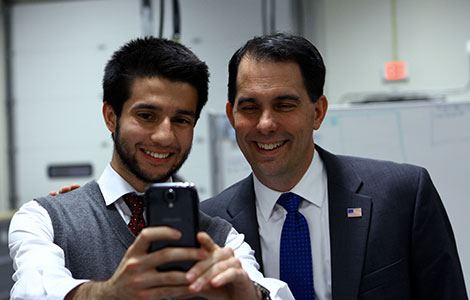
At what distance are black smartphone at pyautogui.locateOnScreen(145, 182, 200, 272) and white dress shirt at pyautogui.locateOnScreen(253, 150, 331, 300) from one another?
23.6 inches

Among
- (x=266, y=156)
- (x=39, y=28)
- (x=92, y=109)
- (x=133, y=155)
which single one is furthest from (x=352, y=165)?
(x=39, y=28)

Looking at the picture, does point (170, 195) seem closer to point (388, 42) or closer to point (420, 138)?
point (420, 138)

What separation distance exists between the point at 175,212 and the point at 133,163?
14.3 inches

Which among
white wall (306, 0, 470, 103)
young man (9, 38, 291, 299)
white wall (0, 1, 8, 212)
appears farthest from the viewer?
white wall (0, 1, 8, 212)

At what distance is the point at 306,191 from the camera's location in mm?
1450

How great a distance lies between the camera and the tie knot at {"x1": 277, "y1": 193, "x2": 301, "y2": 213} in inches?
56.4

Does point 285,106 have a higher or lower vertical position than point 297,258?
higher

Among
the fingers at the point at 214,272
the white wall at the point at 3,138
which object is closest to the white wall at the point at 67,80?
the white wall at the point at 3,138

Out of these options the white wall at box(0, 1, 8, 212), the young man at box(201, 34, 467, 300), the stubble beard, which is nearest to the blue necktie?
the young man at box(201, 34, 467, 300)

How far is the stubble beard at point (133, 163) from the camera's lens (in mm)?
1177

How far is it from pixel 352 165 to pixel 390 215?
195mm

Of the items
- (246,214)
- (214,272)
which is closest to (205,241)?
(214,272)

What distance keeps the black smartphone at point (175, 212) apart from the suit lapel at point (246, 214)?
1.88ft

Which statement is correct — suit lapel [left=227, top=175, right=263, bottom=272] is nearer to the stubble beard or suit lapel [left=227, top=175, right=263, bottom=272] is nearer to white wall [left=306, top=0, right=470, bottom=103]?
the stubble beard
